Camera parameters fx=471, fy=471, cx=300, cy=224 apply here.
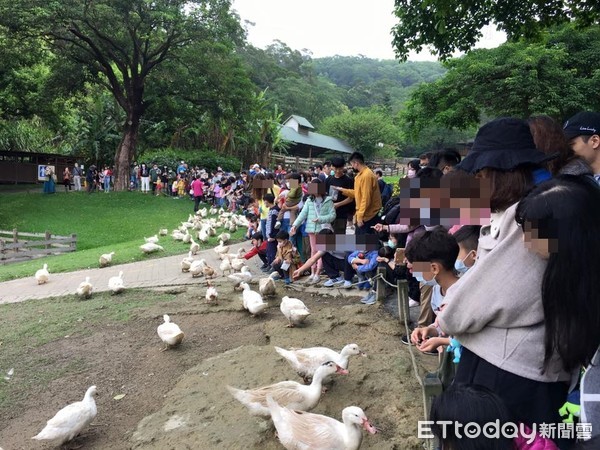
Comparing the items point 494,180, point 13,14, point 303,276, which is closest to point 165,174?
point 13,14

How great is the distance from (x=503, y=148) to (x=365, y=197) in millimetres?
4110

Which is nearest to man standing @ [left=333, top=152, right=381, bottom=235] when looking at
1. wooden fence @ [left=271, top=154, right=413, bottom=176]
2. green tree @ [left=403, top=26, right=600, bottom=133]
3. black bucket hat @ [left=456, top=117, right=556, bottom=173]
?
black bucket hat @ [left=456, top=117, right=556, bottom=173]

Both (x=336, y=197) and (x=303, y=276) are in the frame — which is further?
(x=303, y=276)

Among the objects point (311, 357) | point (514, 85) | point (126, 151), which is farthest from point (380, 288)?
point (126, 151)

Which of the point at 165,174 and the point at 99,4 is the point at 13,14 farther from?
the point at 165,174

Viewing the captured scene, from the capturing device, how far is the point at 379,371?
3.94 m

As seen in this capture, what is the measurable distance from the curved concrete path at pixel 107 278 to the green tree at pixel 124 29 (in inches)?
487

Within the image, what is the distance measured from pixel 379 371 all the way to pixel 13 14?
65.2ft

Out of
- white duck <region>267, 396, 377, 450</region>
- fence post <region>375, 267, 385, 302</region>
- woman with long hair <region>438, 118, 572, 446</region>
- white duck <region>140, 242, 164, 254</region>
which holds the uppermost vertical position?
woman with long hair <region>438, 118, 572, 446</region>

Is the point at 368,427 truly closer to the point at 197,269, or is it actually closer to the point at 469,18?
the point at 197,269

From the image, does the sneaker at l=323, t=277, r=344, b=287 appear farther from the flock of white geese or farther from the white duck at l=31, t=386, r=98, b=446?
the white duck at l=31, t=386, r=98, b=446

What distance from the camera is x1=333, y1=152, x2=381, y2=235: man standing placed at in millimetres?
6099

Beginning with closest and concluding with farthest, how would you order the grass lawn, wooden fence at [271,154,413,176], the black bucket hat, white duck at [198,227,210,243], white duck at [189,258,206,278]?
the black bucket hat < white duck at [189,258,206,278] < the grass lawn < white duck at [198,227,210,243] < wooden fence at [271,154,413,176]

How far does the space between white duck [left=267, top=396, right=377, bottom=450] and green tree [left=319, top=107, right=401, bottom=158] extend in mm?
39615
